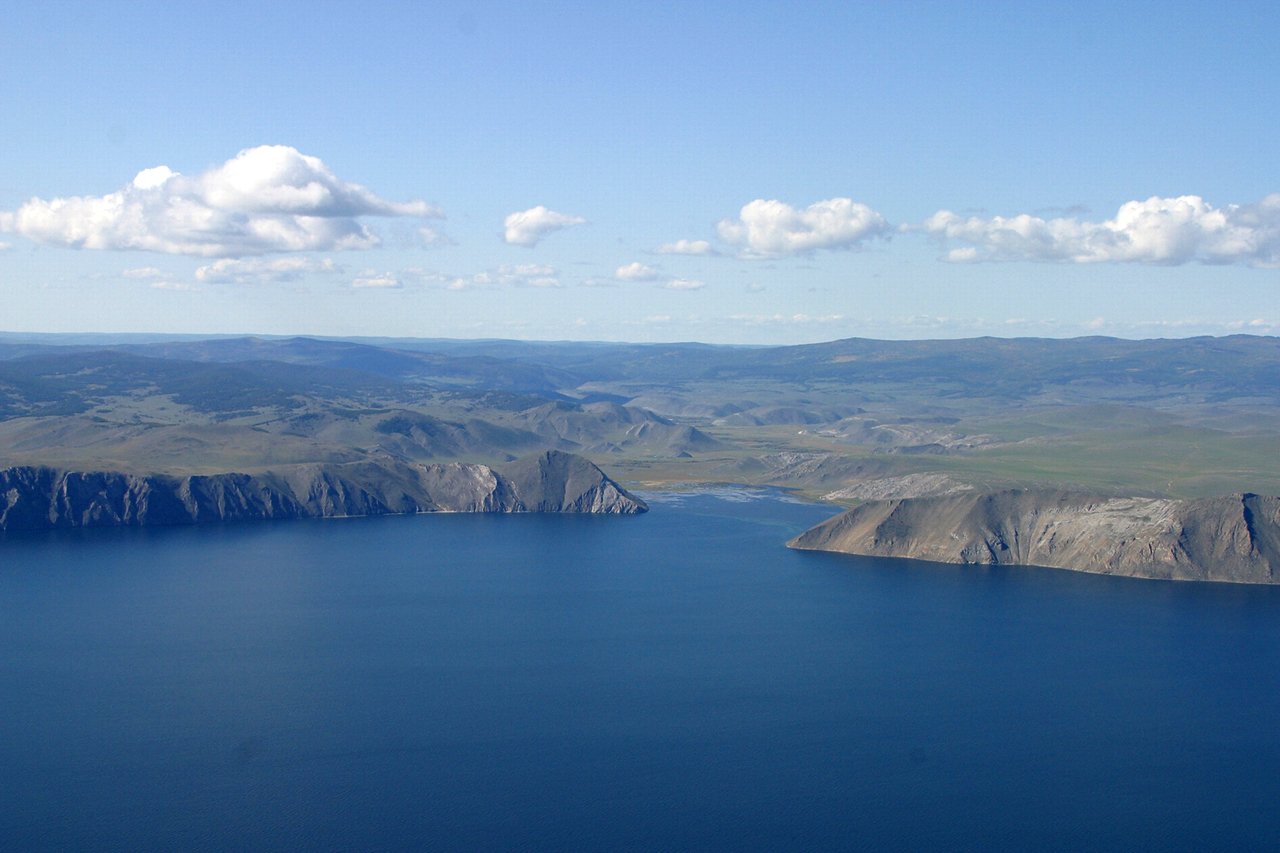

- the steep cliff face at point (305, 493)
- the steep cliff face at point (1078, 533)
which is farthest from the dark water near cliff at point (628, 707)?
the steep cliff face at point (305, 493)

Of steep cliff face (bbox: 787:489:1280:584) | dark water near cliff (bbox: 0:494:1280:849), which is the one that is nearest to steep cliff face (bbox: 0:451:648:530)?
dark water near cliff (bbox: 0:494:1280:849)

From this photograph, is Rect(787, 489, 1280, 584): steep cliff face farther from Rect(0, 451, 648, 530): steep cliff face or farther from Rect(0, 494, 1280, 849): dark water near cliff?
Rect(0, 451, 648, 530): steep cliff face

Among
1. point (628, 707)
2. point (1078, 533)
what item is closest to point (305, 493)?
point (1078, 533)

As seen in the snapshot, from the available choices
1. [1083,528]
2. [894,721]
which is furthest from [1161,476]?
[894,721]

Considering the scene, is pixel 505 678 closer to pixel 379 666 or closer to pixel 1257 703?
pixel 379 666

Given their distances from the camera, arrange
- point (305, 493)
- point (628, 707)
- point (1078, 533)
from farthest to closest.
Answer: point (305, 493) < point (1078, 533) < point (628, 707)

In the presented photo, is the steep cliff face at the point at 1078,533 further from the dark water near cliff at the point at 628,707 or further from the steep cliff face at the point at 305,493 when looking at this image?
the steep cliff face at the point at 305,493

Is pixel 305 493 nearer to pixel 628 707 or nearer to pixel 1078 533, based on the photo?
pixel 1078 533
